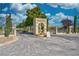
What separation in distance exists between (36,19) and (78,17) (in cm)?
88

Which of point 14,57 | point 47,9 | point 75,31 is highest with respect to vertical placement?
point 47,9

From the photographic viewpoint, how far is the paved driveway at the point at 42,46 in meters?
6.14

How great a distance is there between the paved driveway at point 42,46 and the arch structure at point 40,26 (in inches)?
4.3

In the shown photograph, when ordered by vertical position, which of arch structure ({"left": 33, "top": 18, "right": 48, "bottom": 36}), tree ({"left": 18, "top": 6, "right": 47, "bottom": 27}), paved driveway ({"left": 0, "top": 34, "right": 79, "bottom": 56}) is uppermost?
tree ({"left": 18, "top": 6, "right": 47, "bottom": 27})

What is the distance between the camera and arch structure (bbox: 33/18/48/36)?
624 cm

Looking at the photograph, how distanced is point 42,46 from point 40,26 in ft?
1.39

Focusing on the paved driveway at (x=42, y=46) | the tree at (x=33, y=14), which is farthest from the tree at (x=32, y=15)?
the paved driveway at (x=42, y=46)

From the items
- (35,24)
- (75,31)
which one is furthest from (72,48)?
(35,24)

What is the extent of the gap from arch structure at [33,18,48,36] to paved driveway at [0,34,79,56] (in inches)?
4.3

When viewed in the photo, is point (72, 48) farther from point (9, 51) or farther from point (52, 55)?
point (9, 51)

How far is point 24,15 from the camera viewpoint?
6.23 metres

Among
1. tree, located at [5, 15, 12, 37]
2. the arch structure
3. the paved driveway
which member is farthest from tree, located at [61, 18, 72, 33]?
tree, located at [5, 15, 12, 37]

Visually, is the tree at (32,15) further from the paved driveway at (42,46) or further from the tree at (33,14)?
the paved driveway at (42,46)

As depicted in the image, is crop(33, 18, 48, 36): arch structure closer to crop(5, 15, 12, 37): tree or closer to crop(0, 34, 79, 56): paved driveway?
crop(0, 34, 79, 56): paved driveway
